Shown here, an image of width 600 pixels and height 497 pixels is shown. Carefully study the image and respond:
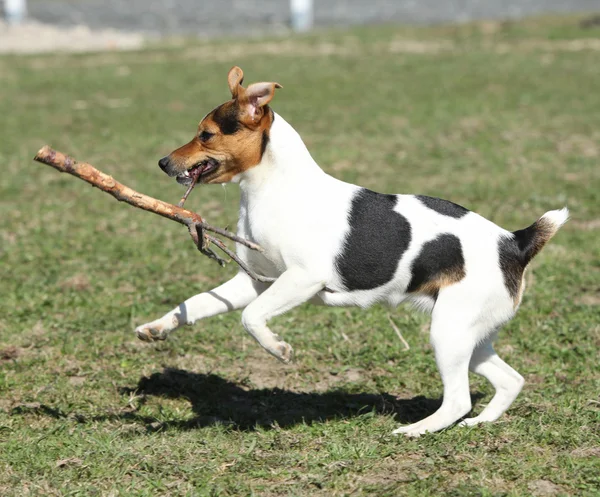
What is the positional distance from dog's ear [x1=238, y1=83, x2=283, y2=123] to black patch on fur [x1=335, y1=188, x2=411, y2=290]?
28.5 inches

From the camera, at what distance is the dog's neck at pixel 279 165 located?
501 cm

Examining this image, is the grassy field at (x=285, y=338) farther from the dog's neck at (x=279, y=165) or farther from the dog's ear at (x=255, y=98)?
the dog's ear at (x=255, y=98)

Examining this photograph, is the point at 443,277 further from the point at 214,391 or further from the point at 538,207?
the point at 538,207

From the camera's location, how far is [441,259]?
493 centimetres

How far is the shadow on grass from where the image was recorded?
5.38 m

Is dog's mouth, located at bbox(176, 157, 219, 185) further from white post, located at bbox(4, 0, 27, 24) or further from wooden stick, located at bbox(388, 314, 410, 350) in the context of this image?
white post, located at bbox(4, 0, 27, 24)

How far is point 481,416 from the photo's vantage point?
5.18m

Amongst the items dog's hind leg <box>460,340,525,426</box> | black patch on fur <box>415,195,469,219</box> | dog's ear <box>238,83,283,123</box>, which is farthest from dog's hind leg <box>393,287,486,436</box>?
dog's ear <box>238,83,283,123</box>

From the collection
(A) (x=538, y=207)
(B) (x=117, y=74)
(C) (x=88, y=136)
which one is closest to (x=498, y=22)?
(B) (x=117, y=74)

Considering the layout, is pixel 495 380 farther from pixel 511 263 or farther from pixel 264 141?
pixel 264 141

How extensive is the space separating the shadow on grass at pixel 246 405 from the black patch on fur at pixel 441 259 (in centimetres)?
97

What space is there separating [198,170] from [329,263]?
869 mm

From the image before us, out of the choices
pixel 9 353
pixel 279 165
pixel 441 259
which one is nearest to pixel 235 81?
pixel 279 165

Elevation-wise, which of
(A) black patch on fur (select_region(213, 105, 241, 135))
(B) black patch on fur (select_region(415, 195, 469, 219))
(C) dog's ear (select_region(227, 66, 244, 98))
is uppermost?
(C) dog's ear (select_region(227, 66, 244, 98))
